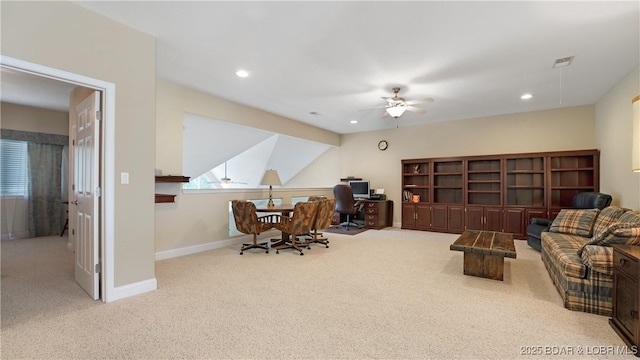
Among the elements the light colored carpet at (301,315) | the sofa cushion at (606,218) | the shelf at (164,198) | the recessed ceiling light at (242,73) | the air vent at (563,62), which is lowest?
the light colored carpet at (301,315)

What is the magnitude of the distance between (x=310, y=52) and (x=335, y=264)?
2.68m

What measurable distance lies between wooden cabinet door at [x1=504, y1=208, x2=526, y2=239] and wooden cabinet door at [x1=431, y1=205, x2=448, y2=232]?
3.75 ft

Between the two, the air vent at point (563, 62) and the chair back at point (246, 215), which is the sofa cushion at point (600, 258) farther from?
the chair back at point (246, 215)

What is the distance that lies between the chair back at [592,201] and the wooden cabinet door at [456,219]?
1.88m

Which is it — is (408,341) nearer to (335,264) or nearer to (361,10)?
(335,264)

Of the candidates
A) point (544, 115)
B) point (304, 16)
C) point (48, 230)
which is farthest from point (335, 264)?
point (48, 230)

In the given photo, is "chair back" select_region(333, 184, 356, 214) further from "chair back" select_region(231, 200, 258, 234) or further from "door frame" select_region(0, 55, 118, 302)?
"door frame" select_region(0, 55, 118, 302)

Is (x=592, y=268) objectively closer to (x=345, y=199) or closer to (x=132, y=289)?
(x=132, y=289)

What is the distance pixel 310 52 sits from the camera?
3234 mm

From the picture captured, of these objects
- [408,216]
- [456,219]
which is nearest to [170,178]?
[408,216]

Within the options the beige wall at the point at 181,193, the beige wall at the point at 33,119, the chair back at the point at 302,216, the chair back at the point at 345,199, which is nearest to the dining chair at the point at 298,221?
the chair back at the point at 302,216

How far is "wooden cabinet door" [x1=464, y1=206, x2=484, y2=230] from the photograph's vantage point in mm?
6043

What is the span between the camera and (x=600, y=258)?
2.33m

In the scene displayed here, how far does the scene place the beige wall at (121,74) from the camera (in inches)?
89.3
